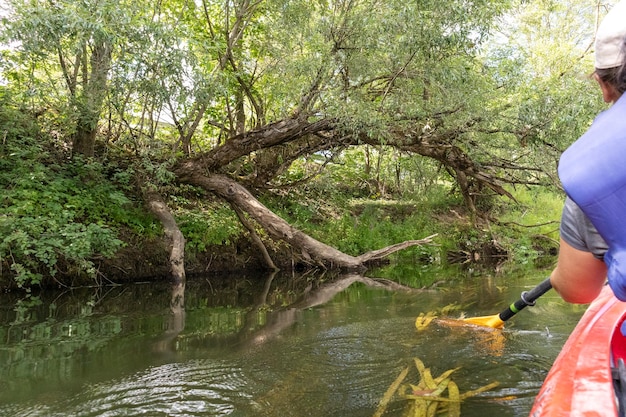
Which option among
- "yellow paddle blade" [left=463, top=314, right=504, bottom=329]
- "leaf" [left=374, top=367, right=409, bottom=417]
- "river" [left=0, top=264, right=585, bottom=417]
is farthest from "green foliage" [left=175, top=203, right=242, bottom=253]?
"leaf" [left=374, top=367, right=409, bottom=417]

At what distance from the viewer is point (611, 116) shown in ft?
3.18

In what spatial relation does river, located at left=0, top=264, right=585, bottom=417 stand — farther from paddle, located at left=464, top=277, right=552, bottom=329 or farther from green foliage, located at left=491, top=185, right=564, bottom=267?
green foliage, located at left=491, top=185, right=564, bottom=267

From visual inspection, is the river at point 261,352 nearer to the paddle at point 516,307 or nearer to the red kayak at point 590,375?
the paddle at point 516,307

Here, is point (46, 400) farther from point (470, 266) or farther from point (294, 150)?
point (470, 266)

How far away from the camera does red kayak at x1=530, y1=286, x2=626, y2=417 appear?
1.35 m

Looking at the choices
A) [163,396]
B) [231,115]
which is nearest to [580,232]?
[163,396]

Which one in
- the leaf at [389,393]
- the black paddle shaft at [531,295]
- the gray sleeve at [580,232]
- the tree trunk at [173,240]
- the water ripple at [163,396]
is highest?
the tree trunk at [173,240]

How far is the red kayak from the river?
0.90 meters

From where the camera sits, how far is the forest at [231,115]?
20.8 feet

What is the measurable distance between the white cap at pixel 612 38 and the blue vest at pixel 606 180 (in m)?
0.12

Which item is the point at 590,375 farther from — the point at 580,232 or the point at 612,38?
the point at 612,38

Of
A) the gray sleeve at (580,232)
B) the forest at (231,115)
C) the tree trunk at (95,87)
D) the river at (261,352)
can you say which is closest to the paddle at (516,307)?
the river at (261,352)

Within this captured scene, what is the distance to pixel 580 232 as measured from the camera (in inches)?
43.5

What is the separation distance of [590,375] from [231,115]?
394 inches
